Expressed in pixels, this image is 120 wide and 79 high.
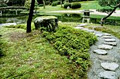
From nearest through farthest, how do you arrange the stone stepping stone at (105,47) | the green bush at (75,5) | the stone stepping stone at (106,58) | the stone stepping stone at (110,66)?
the stone stepping stone at (110,66)
the stone stepping stone at (106,58)
the stone stepping stone at (105,47)
the green bush at (75,5)

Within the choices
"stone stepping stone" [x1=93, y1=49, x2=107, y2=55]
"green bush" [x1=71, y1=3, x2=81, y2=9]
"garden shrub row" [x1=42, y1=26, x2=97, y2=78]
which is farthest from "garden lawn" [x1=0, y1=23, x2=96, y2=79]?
"green bush" [x1=71, y1=3, x2=81, y2=9]

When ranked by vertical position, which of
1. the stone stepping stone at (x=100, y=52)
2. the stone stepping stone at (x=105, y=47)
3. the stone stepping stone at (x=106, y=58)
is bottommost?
the stone stepping stone at (x=106, y=58)

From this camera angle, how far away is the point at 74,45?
6043mm

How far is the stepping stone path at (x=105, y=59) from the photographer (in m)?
4.48

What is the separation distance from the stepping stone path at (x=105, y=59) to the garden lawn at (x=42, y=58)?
265mm

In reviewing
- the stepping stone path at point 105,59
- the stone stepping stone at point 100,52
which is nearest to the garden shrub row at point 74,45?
the stepping stone path at point 105,59

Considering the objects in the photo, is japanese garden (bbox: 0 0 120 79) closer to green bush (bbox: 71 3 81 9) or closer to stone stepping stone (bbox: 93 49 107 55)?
stone stepping stone (bbox: 93 49 107 55)

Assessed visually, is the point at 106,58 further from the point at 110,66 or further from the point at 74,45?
the point at 74,45

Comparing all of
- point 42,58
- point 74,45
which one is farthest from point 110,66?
point 42,58

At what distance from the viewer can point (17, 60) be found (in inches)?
193

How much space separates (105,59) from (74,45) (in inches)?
48.9

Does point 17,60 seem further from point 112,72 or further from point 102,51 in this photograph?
point 102,51

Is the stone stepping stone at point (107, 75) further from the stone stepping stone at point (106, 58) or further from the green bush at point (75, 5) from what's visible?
the green bush at point (75, 5)

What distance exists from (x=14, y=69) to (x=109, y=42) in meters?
4.70
